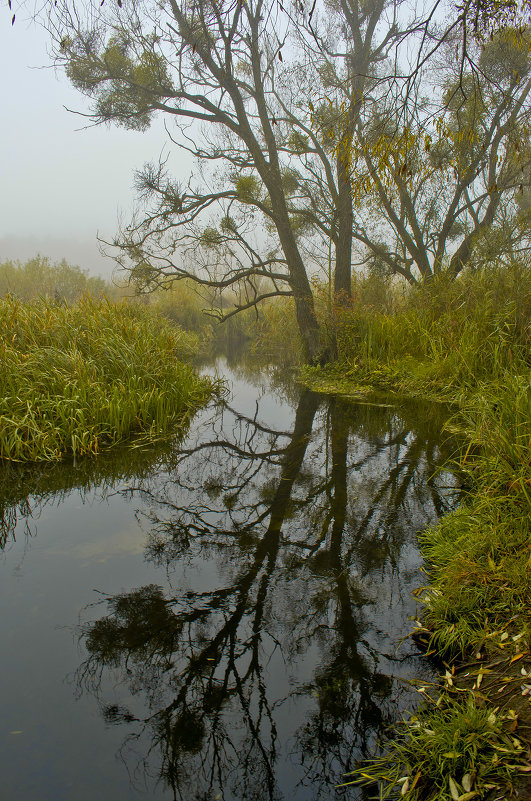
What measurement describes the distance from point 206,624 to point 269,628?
350 mm

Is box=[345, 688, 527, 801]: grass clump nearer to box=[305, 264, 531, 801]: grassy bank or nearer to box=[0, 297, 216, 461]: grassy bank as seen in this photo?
box=[305, 264, 531, 801]: grassy bank

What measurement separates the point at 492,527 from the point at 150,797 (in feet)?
6.90

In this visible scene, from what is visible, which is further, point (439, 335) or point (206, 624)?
point (439, 335)

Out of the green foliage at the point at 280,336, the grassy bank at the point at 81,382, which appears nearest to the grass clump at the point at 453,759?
the grassy bank at the point at 81,382

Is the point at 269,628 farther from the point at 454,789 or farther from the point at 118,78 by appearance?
the point at 118,78

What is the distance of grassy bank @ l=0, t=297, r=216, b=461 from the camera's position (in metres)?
5.73

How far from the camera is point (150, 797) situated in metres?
1.81

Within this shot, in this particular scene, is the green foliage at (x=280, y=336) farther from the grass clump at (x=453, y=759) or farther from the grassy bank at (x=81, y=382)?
the grass clump at (x=453, y=759)

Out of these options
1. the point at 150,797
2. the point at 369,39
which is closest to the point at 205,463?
the point at 150,797

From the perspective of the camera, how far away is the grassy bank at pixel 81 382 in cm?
573

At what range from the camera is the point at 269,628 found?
2660mm

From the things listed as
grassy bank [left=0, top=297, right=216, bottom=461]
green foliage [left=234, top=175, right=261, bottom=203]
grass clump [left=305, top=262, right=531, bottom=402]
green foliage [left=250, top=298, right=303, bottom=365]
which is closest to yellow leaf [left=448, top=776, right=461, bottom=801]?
grass clump [left=305, top=262, right=531, bottom=402]

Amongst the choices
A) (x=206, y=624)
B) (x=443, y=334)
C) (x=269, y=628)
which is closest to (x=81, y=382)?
(x=206, y=624)

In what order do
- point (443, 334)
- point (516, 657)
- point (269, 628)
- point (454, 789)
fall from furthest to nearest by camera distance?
point (443, 334) → point (269, 628) → point (516, 657) → point (454, 789)
